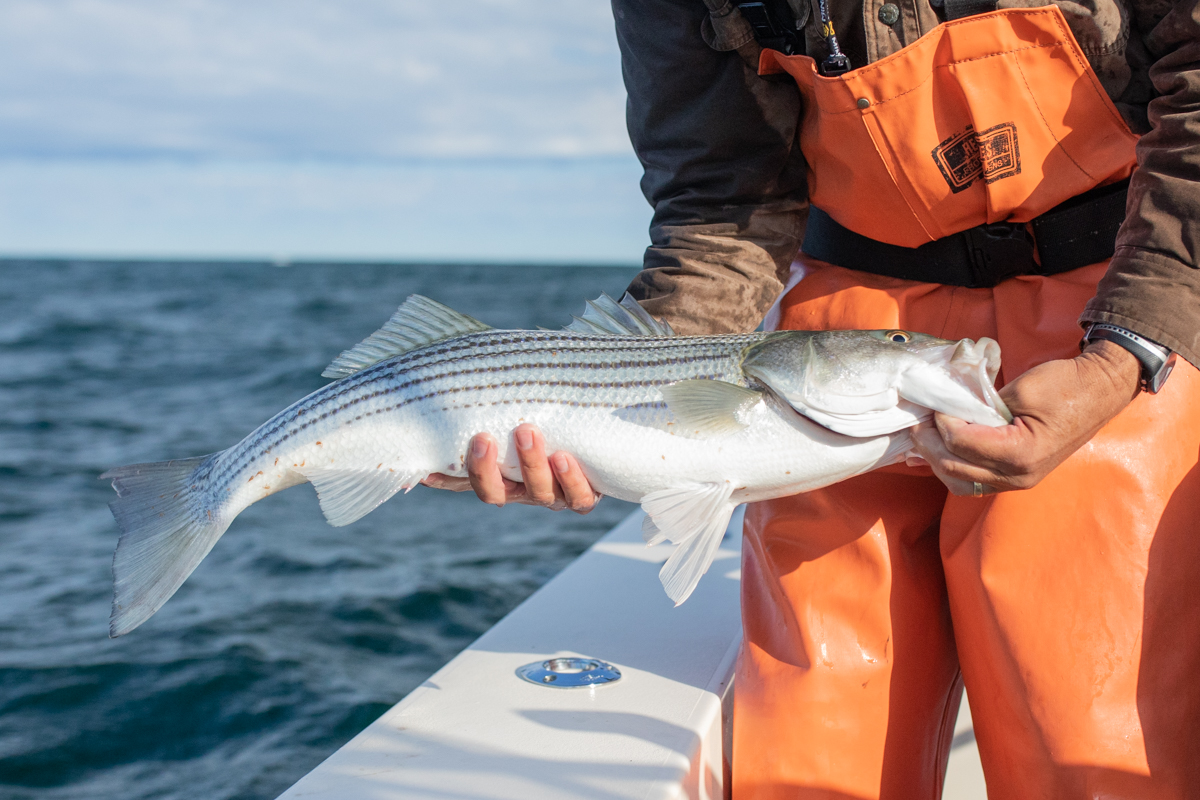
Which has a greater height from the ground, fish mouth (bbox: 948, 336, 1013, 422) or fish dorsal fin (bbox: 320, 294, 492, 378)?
fish dorsal fin (bbox: 320, 294, 492, 378)

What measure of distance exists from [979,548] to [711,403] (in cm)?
73

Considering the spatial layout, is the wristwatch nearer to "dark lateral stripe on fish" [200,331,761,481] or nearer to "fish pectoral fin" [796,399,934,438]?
"fish pectoral fin" [796,399,934,438]

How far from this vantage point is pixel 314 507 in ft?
29.7

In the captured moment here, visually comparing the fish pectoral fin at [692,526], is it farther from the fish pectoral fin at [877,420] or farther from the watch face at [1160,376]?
the watch face at [1160,376]

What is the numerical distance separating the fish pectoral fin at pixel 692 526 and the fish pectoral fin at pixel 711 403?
152mm

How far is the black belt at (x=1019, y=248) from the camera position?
224 cm

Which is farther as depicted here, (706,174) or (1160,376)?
(706,174)

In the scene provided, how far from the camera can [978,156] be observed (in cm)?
219

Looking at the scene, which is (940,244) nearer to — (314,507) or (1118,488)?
(1118,488)

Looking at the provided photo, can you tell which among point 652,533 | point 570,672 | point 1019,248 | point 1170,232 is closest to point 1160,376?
point 1170,232

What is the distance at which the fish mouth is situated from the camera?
1934 mm

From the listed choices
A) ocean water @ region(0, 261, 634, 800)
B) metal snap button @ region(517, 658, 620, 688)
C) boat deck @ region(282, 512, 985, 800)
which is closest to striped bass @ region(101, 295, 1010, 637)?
boat deck @ region(282, 512, 985, 800)

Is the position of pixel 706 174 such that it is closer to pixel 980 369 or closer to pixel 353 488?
pixel 980 369

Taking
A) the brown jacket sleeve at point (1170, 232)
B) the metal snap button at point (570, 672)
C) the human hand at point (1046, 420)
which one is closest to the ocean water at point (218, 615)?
the metal snap button at point (570, 672)
